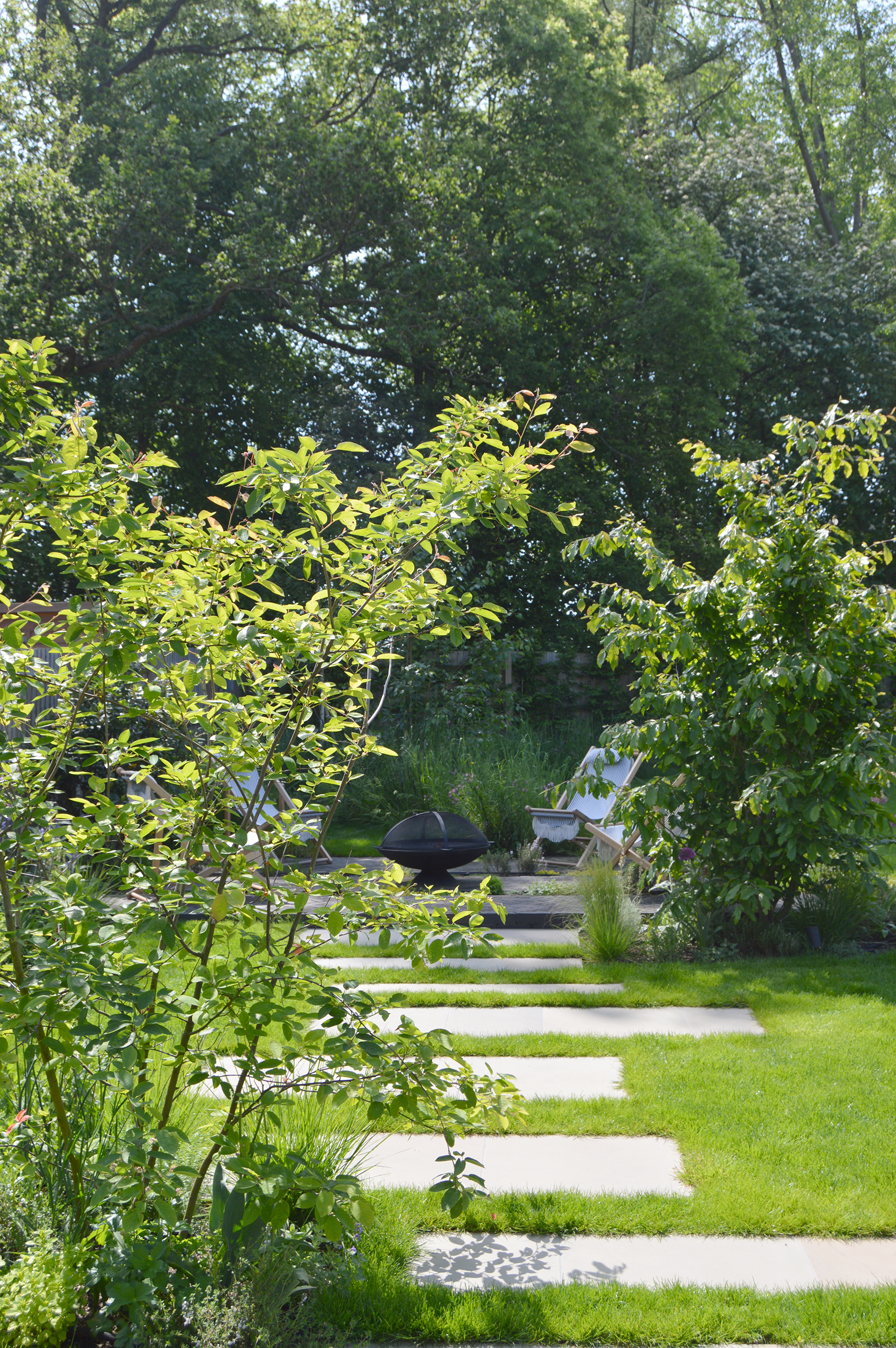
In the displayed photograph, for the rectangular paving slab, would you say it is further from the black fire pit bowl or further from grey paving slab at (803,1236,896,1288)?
grey paving slab at (803,1236,896,1288)

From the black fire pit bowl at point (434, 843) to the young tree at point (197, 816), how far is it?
14.9 ft

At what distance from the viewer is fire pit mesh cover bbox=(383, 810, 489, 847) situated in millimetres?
7184

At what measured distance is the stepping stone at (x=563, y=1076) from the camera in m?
3.60

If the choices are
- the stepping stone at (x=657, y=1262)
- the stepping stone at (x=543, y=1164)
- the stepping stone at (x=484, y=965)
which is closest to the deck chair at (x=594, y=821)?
the stepping stone at (x=484, y=965)

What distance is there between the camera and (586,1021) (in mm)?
4469

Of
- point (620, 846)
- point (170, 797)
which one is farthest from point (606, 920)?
point (170, 797)

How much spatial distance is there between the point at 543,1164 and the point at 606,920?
2.49 m

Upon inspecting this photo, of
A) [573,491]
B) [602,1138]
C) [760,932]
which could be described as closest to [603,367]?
[573,491]

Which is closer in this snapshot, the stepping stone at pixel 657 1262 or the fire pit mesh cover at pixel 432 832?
the stepping stone at pixel 657 1262

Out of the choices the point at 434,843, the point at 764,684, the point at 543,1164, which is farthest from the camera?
the point at 434,843

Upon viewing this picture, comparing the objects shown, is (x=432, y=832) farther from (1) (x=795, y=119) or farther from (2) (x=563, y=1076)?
(1) (x=795, y=119)

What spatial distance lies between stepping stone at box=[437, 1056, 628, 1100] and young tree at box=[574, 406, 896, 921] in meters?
1.54

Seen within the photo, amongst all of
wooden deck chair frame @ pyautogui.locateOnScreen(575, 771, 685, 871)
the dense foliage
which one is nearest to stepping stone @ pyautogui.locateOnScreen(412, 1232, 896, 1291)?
wooden deck chair frame @ pyautogui.locateOnScreen(575, 771, 685, 871)

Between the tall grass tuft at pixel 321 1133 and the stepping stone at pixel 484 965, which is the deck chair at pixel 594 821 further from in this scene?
the tall grass tuft at pixel 321 1133
